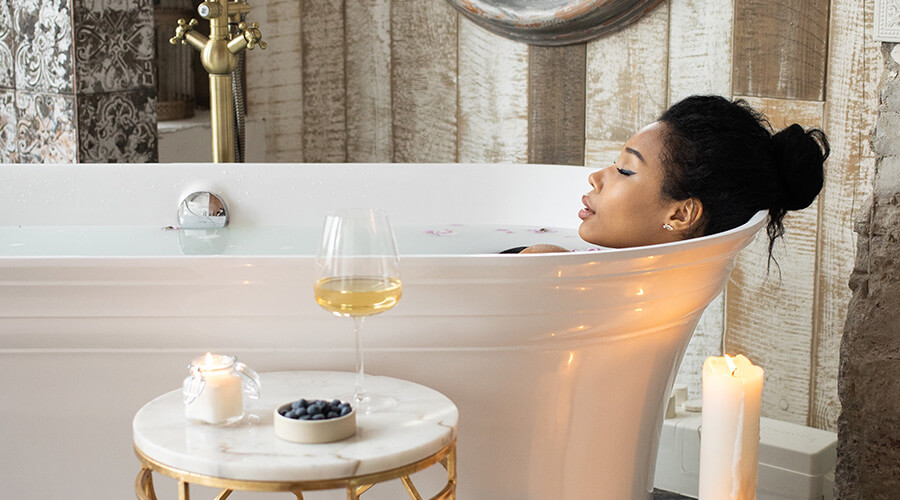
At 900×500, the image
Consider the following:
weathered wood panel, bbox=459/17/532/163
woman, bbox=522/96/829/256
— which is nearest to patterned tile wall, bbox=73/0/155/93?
weathered wood panel, bbox=459/17/532/163

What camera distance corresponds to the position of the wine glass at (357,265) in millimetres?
968

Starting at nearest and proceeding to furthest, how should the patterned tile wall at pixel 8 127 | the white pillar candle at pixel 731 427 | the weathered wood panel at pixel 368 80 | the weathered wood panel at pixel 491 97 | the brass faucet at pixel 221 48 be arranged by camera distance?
the white pillar candle at pixel 731 427
the brass faucet at pixel 221 48
the patterned tile wall at pixel 8 127
the weathered wood panel at pixel 491 97
the weathered wood panel at pixel 368 80

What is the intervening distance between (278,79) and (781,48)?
1.46 metres

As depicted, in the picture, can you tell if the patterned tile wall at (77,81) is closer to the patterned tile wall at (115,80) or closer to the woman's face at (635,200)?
the patterned tile wall at (115,80)

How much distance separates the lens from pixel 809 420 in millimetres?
2021

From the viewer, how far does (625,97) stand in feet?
7.63

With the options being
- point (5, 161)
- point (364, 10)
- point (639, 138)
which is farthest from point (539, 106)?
point (5, 161)

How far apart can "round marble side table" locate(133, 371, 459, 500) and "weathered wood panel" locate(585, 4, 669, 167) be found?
4.61 ft

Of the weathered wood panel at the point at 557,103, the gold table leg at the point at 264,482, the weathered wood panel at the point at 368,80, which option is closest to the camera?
the gold table leg at the point at 264,482

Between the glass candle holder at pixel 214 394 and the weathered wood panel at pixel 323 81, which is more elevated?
Answer: the weathered wood panel at pixel 323 81

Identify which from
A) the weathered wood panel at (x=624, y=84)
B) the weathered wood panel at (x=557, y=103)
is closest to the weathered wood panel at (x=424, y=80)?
the weathered wood panel at (x=557, y=103)

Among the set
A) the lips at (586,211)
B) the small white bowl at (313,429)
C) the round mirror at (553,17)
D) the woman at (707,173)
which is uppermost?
the round mirror at (553,17)

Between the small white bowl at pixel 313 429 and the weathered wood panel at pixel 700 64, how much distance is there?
137cm

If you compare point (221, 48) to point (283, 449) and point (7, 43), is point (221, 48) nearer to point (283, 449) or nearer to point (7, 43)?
point (7, 43)
